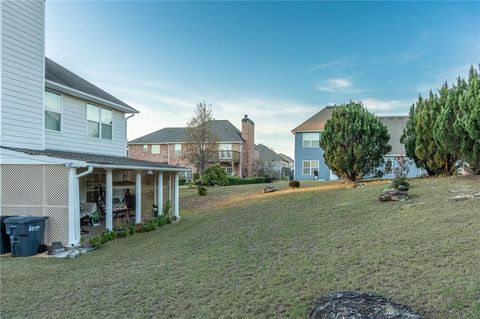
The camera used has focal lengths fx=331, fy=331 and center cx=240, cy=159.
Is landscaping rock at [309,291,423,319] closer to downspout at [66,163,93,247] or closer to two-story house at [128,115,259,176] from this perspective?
downspout at [66,163,93,247]

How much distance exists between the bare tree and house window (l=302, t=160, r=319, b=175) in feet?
29.8

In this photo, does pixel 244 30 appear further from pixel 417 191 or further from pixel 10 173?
pixel 10 173

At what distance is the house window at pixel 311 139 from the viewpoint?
3167 centimetres

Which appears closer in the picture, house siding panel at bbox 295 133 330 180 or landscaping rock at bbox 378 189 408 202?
landscaping rock at bbox 378 189 408 202

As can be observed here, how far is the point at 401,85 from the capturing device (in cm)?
1877

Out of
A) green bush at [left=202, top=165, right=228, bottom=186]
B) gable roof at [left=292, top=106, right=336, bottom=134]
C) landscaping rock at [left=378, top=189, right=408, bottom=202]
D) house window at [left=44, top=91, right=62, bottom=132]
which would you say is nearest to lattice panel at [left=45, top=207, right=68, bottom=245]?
house window at [left=44, top=91, right=62, bottom=132]

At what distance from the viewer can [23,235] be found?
802 cm

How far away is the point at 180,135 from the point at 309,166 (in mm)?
17897

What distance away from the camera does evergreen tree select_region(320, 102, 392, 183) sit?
14969 millimetres

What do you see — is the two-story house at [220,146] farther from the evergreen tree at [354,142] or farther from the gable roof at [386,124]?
the evergreen tree at [354,142]

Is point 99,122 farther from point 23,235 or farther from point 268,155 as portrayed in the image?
point 268,155

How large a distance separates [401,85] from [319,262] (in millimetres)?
16466

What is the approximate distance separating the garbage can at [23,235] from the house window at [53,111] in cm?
370

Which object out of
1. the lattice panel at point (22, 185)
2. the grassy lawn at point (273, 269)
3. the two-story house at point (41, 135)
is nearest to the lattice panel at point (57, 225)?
the two-story house at point (41, 135)
